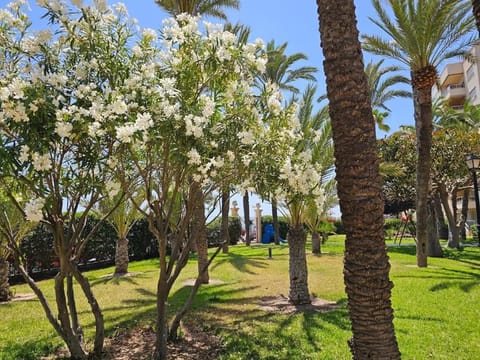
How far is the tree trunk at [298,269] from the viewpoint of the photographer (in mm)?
9641

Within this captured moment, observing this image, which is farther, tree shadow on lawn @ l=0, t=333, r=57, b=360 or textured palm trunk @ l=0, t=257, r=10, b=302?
textured palm trunk @ l=0, t=257, r=10, b=302

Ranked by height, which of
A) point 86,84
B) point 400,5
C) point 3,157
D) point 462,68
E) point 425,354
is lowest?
point 425,354

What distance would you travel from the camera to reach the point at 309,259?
17547 millimetres

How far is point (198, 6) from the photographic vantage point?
1462 centimetres

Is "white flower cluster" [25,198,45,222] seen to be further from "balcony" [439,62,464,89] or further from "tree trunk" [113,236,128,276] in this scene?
"balcony" [439,62,464,89]

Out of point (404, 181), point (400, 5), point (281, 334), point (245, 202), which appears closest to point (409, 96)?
point (404, 181)

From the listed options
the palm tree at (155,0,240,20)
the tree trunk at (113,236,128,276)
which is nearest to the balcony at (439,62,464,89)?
the palm tree at (155,0,240,20)

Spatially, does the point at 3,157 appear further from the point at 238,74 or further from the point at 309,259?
the point at 309,259

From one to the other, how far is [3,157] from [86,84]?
1.41 metres

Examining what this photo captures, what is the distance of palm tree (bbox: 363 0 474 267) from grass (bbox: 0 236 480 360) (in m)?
3.48

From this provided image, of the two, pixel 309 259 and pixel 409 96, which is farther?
pixel 409 96

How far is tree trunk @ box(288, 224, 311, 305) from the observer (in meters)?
9.64

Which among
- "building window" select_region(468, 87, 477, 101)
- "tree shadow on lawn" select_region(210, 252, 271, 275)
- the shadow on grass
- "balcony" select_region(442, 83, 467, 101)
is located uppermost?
"balcony" select_region(442, 83, 467, 101)

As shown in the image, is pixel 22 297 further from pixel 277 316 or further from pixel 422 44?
pixel 422 44
